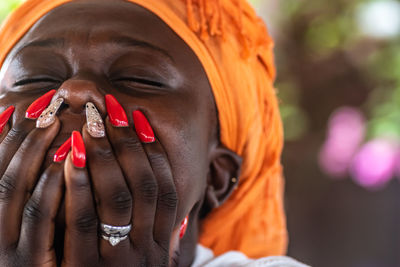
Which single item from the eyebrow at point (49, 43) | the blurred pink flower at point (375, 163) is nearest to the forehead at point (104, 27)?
the eyebrow at point (49, 43)

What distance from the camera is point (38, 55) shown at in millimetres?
1654

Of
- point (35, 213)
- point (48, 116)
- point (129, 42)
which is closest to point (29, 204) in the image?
point (35, 213)

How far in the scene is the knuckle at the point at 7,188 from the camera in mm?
1307

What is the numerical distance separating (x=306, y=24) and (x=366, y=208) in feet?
5.89

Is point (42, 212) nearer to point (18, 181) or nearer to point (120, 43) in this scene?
point (18, 181)

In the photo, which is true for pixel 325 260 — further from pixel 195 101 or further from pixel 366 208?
pixel 195 101

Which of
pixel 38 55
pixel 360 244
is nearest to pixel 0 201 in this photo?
pixel 38 55

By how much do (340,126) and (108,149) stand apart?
12.2ft

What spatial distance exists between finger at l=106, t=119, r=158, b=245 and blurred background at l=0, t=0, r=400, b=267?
3487 mm

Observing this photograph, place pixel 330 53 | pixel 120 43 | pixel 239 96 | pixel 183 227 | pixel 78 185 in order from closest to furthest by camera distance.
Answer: pixel 78 185 → pixel 120 43 → pixel 183 227 → pixel 239 96 → pixel 330 53

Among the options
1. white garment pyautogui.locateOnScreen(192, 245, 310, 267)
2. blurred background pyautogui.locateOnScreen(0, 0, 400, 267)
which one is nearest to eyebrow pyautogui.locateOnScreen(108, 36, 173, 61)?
white garment pyautogui.locateOnScreen(192, 245, 310, 267)

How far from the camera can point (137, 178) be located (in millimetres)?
1353

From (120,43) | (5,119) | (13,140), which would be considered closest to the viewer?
(13,140)

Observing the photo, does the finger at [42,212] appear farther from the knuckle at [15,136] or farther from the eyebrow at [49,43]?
the eyebrow at [49,43]
